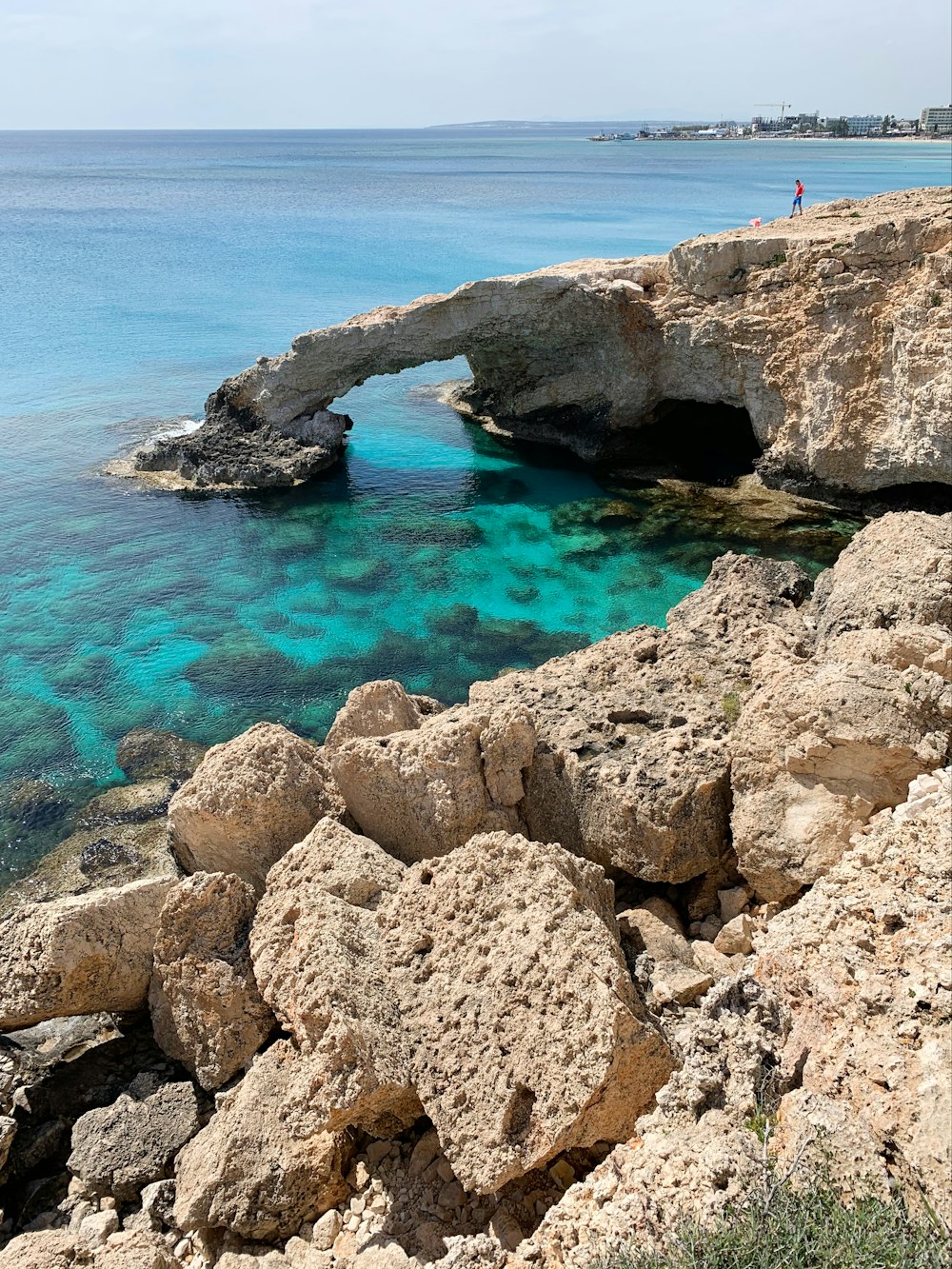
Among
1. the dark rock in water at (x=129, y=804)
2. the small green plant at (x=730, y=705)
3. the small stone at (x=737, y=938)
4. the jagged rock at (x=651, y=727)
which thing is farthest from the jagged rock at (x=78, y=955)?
the small green plant at (x=730, y=705)

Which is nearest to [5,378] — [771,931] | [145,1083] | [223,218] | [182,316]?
[182,316]

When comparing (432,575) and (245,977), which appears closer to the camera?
(245,977)

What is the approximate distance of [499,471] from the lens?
92.8 ft

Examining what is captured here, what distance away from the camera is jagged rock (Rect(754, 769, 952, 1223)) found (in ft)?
15.5

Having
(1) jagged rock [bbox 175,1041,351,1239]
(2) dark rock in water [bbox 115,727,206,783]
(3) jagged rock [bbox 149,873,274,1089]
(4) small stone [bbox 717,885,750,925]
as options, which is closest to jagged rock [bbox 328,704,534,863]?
(3) jagged rock [bbox 149,873,274,1089]

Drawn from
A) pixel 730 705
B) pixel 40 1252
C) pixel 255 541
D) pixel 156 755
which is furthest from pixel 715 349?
pixel 40 1252

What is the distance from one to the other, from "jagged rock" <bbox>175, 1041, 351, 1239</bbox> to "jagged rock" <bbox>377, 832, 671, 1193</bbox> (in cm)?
100

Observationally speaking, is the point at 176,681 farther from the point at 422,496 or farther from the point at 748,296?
the point at 748,296

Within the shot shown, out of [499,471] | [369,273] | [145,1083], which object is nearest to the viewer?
[145,1083]

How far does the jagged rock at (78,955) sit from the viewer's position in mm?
8398

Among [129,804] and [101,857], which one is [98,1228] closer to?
[101,857]

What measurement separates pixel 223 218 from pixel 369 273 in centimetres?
3528

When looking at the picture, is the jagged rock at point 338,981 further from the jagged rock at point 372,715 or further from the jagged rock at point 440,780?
the jagged rock at point 372,715

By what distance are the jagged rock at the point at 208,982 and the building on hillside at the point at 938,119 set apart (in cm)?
22480
